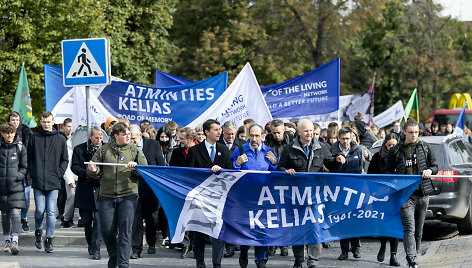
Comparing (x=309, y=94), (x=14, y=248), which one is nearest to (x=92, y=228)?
(x=14, y=248)

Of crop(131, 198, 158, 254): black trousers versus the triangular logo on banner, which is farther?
crop(131, 198, 158, 254): black trousers

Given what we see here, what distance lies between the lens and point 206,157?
31.4 feet

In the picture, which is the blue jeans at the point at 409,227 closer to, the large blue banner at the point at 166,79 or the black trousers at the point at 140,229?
the black trousers at the point at 140,229

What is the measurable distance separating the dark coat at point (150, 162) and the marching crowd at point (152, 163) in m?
0.01

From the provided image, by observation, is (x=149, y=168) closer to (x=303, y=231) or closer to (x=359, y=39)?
(x=303, y=231)

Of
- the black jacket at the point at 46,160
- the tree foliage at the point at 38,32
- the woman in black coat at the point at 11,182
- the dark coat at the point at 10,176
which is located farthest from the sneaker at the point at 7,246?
the tree foliage at the point at 38,32

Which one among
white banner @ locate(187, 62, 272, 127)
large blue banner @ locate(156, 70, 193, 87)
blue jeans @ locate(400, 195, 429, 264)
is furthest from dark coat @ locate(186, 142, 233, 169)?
large blue banner @ locate(156, 70, 193, 87)

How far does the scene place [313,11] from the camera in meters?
42.1

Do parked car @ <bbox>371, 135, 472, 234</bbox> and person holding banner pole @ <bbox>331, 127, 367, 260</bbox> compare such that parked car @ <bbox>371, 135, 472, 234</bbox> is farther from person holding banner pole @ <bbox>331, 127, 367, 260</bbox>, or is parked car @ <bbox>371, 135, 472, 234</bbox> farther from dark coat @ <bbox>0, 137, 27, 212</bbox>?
dark coat @ <bbox>0, 137, 27, 212</bbox>

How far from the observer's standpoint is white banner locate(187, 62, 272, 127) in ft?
43.9

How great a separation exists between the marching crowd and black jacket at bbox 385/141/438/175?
0.01m

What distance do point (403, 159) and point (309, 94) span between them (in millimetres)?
6368

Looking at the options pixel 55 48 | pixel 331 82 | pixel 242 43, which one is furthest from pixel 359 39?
pixel 331 82

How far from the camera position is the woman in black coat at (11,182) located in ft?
35.2
